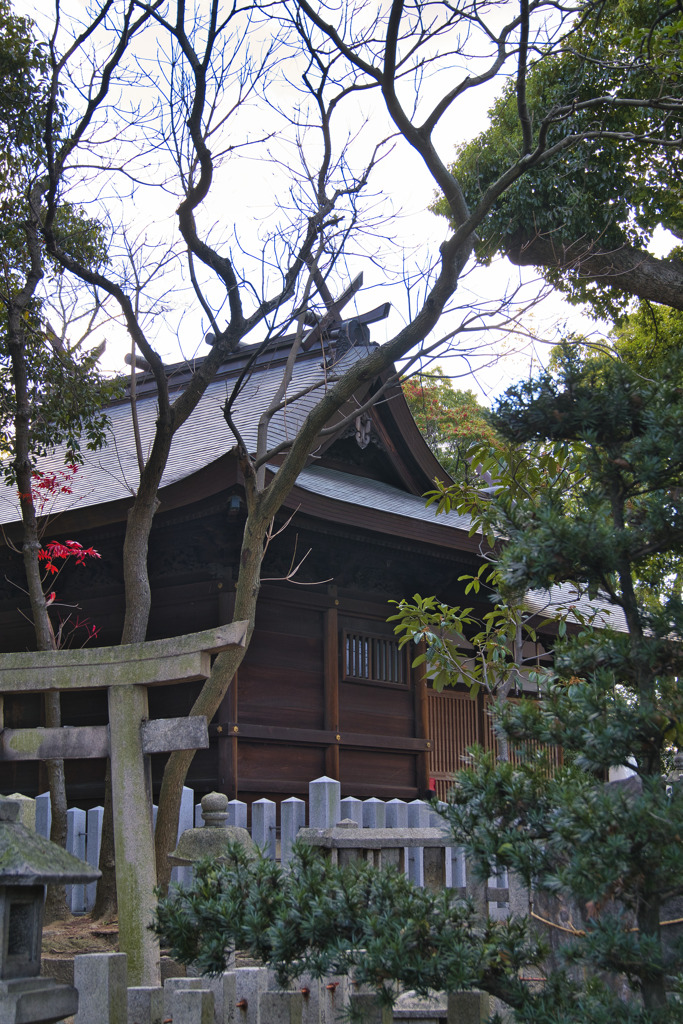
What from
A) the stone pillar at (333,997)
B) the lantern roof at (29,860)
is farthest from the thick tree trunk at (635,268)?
the lantern roof at (29,860)

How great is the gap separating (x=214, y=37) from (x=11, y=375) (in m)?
3.45

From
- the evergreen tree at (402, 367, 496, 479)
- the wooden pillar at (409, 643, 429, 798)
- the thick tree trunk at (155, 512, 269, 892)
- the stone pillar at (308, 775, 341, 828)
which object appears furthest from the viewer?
the evergreen tree at (402, 367, 496, 479)

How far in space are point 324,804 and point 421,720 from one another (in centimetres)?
465

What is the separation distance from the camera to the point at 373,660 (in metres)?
10.4

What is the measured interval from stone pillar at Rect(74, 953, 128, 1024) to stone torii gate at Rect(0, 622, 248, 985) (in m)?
1.19

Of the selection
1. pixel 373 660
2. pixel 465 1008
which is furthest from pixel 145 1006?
pixel 373 660

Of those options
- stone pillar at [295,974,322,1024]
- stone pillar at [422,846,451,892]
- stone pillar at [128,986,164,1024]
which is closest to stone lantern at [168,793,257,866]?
stone pillar at [422,846,451,892]

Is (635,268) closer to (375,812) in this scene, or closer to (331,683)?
(331,683)

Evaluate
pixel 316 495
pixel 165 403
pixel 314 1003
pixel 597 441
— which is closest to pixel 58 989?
pixel 314 1003

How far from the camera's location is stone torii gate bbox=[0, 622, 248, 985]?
4.56m

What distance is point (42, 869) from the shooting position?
128 inches

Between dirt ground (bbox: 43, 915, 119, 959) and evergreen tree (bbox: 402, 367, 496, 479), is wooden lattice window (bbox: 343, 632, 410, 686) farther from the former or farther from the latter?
evergreen tree (bbox: 402, 367, 496, 479)

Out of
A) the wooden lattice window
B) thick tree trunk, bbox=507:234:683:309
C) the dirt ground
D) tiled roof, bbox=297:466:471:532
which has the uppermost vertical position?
thick tree trunk, bbox=507:234:683:309

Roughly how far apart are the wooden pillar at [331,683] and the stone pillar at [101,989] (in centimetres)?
612
